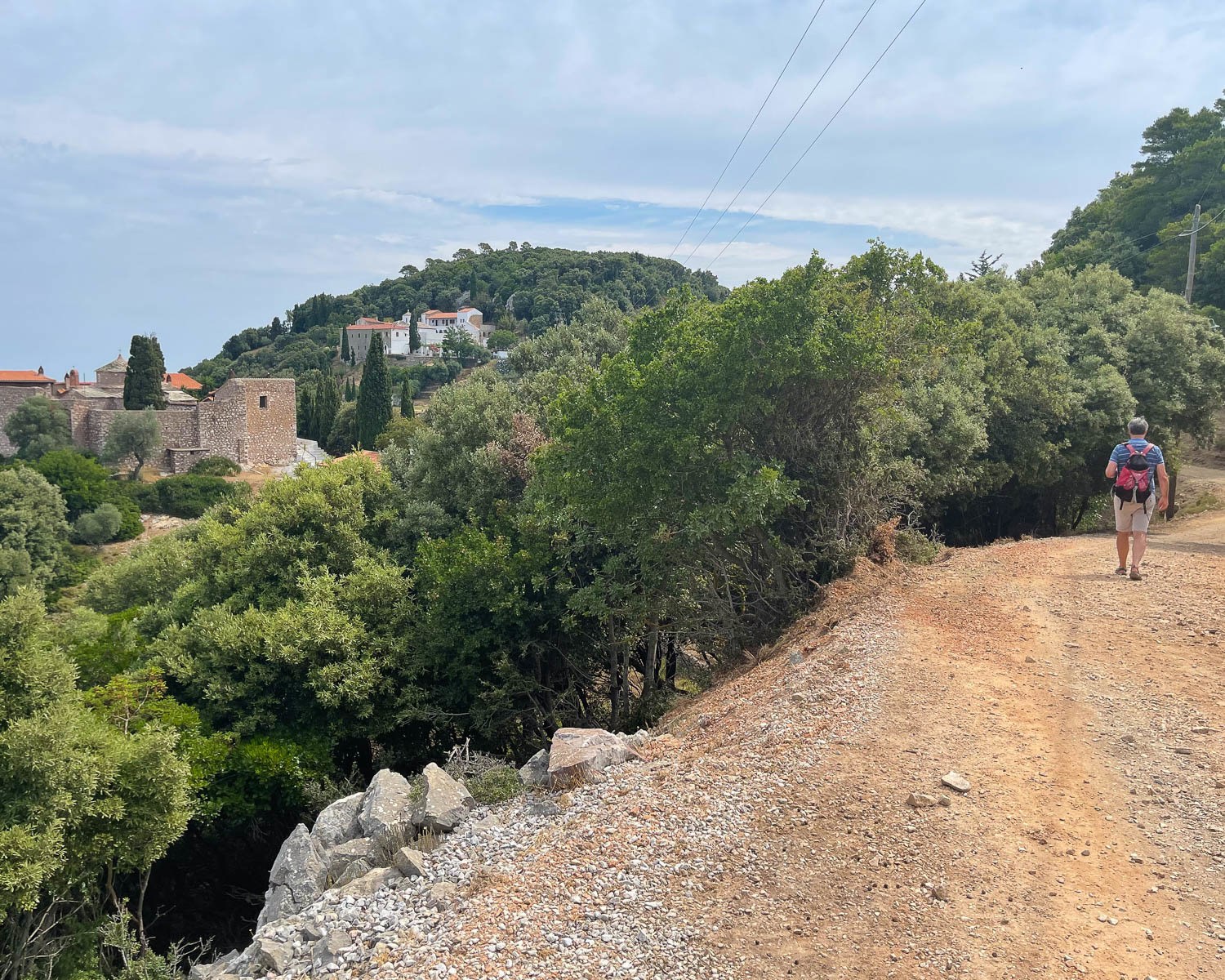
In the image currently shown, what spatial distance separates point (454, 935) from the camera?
19.6 ft

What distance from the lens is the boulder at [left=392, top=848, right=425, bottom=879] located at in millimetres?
7125

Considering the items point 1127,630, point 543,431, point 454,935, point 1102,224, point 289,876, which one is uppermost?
point 1102,224

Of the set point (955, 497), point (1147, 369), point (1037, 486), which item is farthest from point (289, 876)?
point (1147, 369)

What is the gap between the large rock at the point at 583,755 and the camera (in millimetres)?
7988

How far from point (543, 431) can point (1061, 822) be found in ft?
45.8

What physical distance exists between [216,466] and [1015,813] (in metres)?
56.5

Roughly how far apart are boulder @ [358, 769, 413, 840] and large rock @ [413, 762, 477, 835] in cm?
21

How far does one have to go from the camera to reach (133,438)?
54.0 m

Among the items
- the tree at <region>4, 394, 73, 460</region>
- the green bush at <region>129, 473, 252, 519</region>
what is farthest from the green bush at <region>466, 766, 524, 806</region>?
the tree at <region>4, 394, 73, 460</region>

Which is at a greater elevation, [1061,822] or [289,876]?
[1061,822]

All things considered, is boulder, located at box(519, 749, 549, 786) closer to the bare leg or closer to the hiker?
Result: the hiker

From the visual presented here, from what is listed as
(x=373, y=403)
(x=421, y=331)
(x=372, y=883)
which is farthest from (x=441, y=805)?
(x=421, y=331)

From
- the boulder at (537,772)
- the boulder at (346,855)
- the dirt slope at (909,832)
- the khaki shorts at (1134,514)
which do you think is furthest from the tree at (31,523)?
the khaki shorts at (1134,514)

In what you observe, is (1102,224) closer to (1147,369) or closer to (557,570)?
(1147,369)
